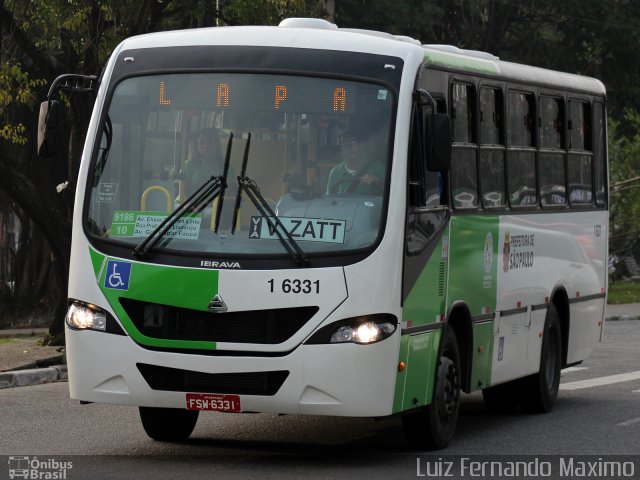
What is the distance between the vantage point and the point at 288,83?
998 centimetres

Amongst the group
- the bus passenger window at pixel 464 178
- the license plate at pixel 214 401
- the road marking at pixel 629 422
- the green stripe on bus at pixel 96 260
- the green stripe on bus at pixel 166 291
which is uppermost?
the bus passenger window at pixel 464 178

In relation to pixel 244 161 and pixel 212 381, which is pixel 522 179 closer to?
pixel 244 161

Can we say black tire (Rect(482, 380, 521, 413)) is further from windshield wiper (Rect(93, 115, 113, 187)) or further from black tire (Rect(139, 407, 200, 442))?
windshield wiper (Rect(93, 115, 113, 187))

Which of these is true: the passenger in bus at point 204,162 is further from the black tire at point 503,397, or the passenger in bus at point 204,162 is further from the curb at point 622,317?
the curb at point 622,317

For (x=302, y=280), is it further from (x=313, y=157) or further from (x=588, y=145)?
(x=588, y=145)

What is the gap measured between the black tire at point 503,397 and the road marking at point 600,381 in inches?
83.9

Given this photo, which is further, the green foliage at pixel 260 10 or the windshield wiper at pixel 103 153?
the green foliage at pixel 260 10

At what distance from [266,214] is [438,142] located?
1.21m

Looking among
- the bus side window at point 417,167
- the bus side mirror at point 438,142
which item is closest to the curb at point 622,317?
the bus side window at point 417,167

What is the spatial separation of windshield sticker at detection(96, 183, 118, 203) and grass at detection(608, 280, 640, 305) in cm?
2379

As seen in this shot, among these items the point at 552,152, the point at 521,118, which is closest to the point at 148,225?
the point at 521,118

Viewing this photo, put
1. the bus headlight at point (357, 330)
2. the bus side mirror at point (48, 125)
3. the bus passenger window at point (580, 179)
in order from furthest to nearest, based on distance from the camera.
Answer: the bus passenger window at point (580, 179) → the bus side mirror at point (48, 125) → the bus headlight at point (357, 330)

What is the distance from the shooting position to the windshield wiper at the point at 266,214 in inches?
373

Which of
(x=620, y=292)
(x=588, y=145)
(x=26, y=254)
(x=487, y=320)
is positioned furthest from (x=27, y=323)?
(x=487, y=320)
